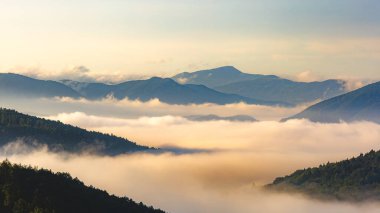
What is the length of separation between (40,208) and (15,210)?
7083mm

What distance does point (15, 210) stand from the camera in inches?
7721

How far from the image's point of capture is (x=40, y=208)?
196250 mm
